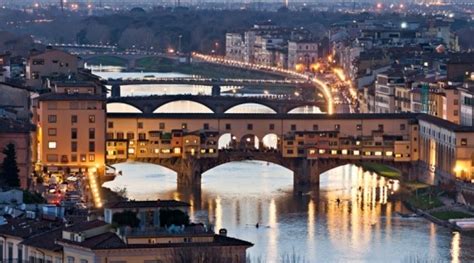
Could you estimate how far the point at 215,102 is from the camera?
37.6 meters

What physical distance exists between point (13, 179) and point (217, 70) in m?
38.5

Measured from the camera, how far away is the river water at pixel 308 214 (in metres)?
19.4

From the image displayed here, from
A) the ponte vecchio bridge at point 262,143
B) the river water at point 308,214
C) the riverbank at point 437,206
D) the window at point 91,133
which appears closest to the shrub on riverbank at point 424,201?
the riverbank at point 437,206

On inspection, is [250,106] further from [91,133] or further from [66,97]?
[66,97]

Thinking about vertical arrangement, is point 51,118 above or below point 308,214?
above

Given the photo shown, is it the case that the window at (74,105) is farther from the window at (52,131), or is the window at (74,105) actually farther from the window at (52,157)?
the window at (52,157)

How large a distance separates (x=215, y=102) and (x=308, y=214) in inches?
564

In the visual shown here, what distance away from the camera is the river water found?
19438 millimetres

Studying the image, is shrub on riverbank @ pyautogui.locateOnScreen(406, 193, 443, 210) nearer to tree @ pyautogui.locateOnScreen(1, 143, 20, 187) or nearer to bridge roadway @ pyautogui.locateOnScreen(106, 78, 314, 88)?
tree @ pyautogui.locateOnScreen(1, 143, 20, 187)

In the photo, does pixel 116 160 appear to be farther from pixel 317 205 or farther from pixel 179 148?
pixel 317 205

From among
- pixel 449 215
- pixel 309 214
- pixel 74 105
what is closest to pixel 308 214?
pixel 309 214

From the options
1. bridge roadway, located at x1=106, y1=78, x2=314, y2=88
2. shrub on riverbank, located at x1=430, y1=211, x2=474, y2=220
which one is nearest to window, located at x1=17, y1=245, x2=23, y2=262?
shrub on riverbank, located at x1=430, y1=211, x2=474, y2=220

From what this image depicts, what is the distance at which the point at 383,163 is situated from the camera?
92.4 feet

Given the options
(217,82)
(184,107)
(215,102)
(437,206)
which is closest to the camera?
(437,206)
